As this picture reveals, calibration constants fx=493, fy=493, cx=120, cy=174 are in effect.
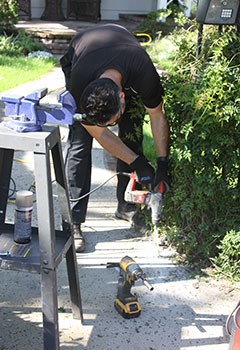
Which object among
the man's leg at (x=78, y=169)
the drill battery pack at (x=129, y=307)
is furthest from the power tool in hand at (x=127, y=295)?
the man's leg at (x=78, y=169)

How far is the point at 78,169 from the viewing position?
139 inches

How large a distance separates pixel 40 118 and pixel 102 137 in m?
0.94

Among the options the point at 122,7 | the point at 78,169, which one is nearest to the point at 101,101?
the point at 78,169

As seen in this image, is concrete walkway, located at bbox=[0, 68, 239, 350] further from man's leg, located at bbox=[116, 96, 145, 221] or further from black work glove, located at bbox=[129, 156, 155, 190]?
black work glove, located at bbox=[129, 156, 155, 190]

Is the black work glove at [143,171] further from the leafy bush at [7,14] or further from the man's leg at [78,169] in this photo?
the leafy bush at [7,14]

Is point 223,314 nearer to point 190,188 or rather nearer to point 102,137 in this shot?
point 190,188

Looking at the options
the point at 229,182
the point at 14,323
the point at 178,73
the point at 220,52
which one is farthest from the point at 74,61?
the point at 14,323

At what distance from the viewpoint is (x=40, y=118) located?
7.57ft

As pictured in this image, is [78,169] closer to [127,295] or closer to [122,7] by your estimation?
[127,295]

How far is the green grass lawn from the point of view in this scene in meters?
7.75

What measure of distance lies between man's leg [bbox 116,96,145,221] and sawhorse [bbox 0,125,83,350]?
117 centimetres

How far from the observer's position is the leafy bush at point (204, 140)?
9.30ft

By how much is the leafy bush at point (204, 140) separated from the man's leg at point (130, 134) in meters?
0.34

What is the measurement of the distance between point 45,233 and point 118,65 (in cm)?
125
